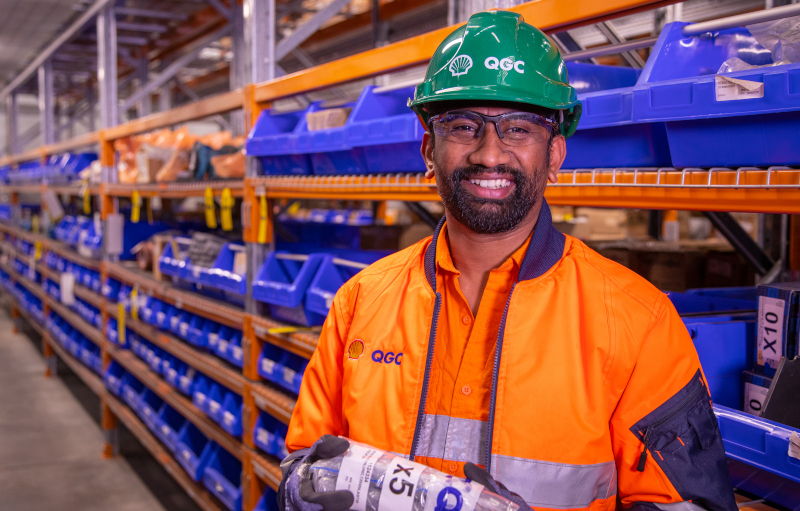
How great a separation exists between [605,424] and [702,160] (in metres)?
0.57

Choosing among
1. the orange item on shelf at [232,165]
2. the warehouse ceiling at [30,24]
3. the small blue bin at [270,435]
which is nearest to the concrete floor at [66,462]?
the small blue bin at [270,435]

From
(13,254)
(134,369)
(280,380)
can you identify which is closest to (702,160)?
(280,380)

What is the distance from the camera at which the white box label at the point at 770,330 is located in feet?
4.51

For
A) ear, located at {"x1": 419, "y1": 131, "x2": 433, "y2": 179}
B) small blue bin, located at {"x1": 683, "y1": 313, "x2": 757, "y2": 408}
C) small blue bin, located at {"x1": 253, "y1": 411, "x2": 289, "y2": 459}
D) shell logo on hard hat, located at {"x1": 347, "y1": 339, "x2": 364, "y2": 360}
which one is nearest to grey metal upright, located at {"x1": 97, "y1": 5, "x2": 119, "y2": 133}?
small blue bin, located at {"x1": 253, "y1": 411, "x2": 289, "y2": 459}

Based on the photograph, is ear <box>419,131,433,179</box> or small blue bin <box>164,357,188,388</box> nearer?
ear <box>419,131,433,179</box>

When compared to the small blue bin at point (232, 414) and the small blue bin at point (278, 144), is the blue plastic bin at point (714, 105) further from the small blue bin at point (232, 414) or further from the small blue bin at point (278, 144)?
the small blue bin at point (232, 414)

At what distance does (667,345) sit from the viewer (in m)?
1.14

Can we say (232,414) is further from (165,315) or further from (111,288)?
(111,288)

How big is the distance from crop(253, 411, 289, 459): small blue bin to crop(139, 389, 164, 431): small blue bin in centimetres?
152

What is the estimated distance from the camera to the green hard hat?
1224mm

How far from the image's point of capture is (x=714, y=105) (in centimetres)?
120

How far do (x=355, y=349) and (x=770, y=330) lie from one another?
94cm

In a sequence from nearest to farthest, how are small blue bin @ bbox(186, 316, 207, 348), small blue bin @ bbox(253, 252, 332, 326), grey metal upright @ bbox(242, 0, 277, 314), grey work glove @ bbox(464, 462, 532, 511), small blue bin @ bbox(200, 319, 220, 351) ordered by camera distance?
grey work glove @ bbox(464, 462, 532, 511) < small blue bin @ bbox(253, 252, 332, 326) < grey metal upright @ bbox(242, 0, 277, 314) < small blue bin @ bbox(200, 319, 220, 351) < small blue bin @ bbox(186, 316, 207, 348)

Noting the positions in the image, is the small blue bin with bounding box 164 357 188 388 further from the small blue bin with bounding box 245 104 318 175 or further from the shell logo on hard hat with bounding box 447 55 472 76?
the shell logo on hard hat with bounding box 447 55 472 76
